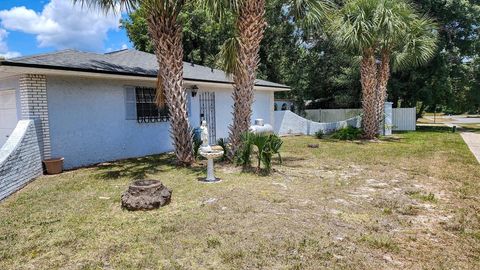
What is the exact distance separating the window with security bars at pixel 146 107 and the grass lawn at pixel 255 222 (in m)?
3.77

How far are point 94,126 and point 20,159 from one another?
3.18 m

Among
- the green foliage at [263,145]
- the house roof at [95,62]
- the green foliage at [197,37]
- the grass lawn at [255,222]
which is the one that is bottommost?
the grass lawn at [255,222]

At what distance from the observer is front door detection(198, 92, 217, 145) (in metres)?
15.1

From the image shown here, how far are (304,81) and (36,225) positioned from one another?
22752 millimetres

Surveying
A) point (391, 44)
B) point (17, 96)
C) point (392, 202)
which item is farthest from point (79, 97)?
point (391, 44)

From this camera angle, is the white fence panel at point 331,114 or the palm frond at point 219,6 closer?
the palm frond at point 219,6

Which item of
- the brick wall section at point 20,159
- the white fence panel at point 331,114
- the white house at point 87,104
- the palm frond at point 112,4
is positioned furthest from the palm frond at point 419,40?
the brick wall section at point 20,159

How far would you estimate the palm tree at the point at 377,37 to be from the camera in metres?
14.2

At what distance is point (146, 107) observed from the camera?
12.6 m

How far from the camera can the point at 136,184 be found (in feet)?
20.0

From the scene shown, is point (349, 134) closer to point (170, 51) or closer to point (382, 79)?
point (382, 79)

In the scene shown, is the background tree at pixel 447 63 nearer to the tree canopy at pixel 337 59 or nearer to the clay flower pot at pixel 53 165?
the tree canopy at pixel 337 59

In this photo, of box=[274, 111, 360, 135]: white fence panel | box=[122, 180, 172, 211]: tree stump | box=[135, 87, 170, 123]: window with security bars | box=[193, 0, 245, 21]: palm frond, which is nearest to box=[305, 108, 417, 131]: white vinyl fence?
box=[274, 111, 360, 135]: white fence panel

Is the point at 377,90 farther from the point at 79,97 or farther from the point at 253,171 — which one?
the point at 79,97
